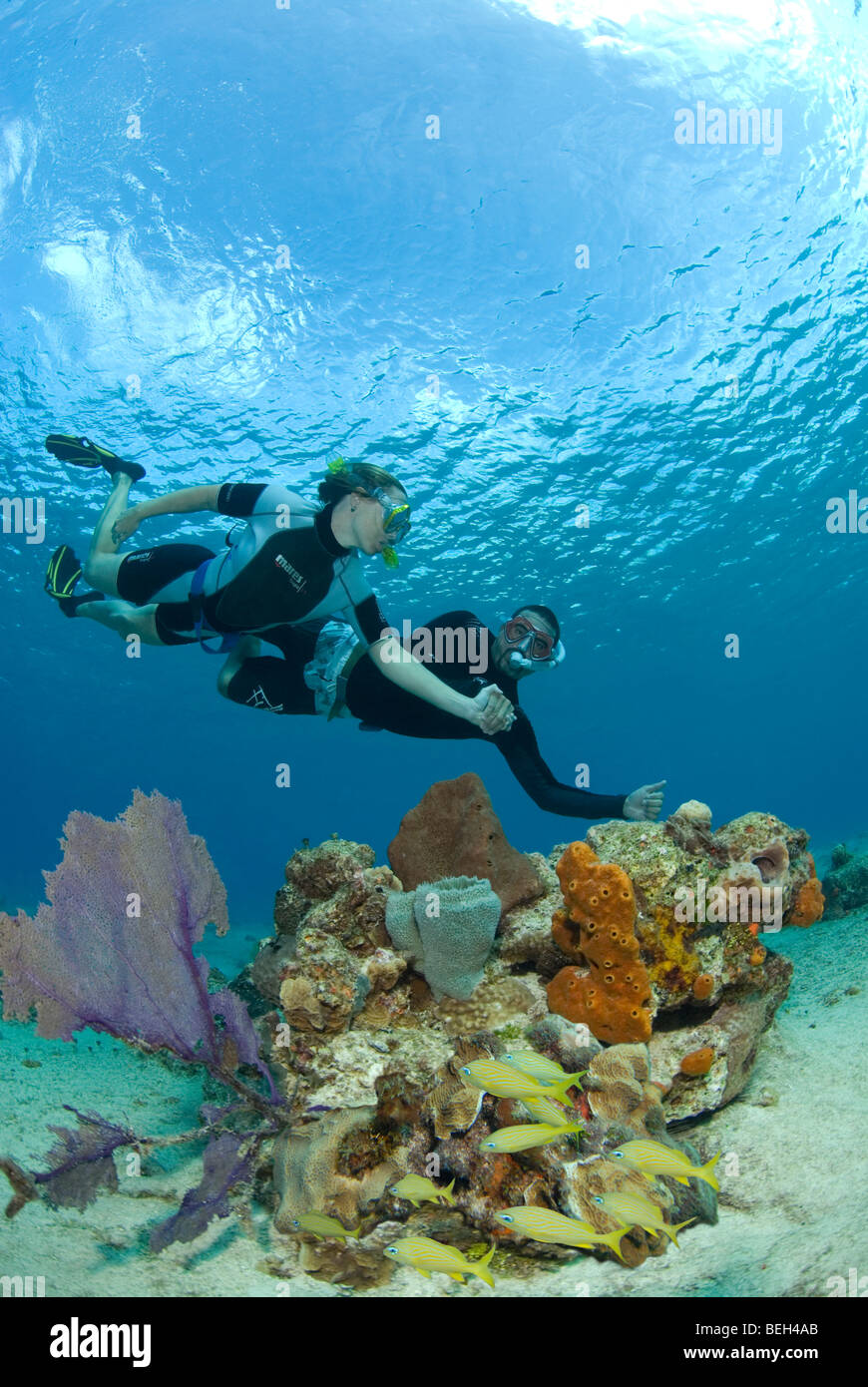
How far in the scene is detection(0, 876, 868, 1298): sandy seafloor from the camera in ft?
9.07

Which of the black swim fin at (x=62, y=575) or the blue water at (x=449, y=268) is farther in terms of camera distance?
the blue water at (x=449, y=268)

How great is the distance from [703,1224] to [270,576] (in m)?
5.29

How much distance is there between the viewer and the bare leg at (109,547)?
255 inches

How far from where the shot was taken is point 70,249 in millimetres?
13445

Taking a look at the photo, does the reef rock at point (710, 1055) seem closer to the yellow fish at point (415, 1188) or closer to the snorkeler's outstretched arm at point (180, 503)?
the yellow fish at point (415, 1188)

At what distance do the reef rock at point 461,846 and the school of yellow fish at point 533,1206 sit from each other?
6.82 ft

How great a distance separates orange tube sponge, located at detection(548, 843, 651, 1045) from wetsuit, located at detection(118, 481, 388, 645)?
9.07 ft

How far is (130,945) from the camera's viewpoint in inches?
156
